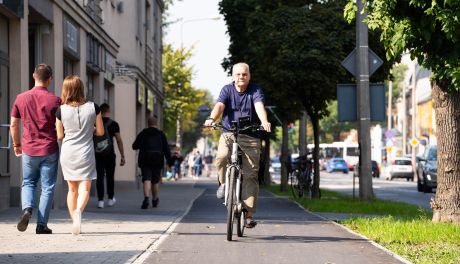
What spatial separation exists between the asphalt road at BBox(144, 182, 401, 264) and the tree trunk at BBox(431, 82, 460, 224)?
4.77ft

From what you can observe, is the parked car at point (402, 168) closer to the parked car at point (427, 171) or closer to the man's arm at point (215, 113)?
the parked car at point (427, 171)

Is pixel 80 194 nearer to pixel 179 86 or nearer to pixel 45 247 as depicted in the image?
pixel 45 247

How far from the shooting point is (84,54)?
21391 millimetres

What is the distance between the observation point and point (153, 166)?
57.0 ft

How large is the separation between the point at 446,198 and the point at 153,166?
6.26m

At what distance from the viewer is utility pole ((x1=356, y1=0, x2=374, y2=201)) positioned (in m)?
19.8

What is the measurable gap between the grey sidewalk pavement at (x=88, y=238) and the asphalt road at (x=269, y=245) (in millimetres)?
292

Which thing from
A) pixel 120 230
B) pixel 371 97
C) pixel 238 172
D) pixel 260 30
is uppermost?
pixel 260 30

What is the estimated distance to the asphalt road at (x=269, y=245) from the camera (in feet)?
28.0

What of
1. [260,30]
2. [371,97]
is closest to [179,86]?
[260,30]

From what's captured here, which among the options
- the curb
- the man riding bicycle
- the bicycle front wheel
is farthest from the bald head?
the bicycle front wheel

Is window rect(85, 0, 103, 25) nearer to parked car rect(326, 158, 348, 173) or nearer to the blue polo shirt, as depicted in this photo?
the blue polo shirt

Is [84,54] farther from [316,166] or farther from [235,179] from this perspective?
[235,179]

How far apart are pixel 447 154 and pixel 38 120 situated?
221 inches
